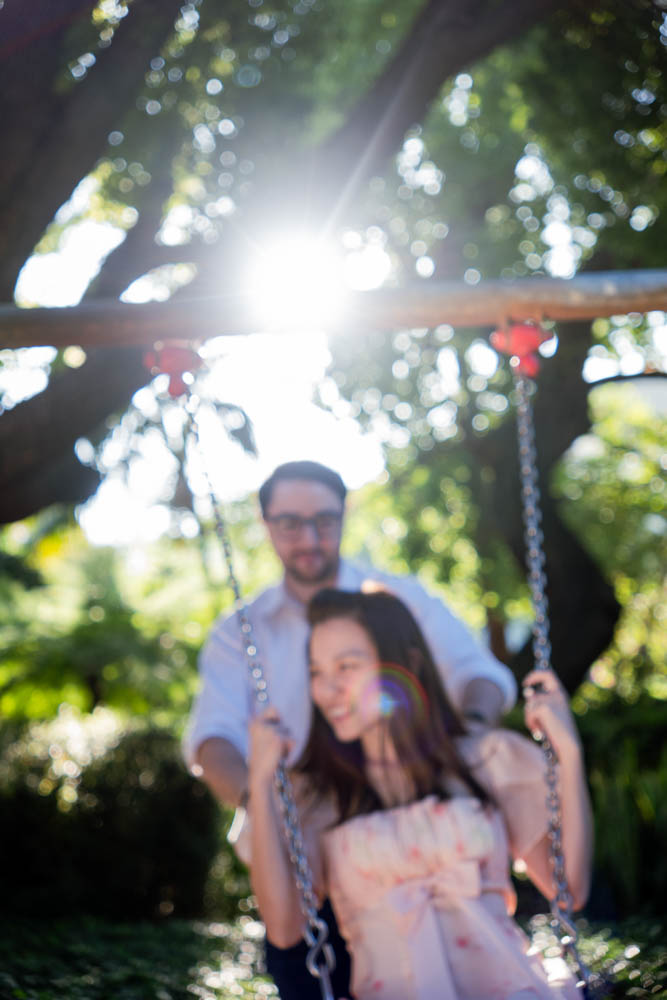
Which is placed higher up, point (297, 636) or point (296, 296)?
point (296, 296)

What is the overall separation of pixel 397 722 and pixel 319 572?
30.4 inches

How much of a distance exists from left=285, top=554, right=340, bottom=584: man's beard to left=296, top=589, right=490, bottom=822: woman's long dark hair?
511mm

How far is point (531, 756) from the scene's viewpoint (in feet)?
9.24

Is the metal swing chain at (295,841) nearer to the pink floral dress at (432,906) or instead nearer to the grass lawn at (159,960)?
the pink floral dress at (432,906)

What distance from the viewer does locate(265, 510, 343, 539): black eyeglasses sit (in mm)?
3416

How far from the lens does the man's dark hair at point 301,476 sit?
346 cm

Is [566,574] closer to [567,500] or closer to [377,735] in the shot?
[567,500]

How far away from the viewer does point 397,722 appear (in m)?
2.83

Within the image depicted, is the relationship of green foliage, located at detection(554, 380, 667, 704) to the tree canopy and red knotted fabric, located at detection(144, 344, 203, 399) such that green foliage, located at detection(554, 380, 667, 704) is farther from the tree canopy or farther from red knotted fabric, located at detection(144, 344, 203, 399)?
red knotted fabric, located at detection(144, 344, 203, 399)

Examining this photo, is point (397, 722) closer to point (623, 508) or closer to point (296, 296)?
point (296, 296)

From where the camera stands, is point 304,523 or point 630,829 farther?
point 630,829

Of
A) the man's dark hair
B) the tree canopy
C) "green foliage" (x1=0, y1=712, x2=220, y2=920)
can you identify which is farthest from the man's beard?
"green foliage" (x1=0, y1=712, x2=220, y2=920)

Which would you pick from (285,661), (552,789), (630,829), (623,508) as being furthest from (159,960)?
(623,508)

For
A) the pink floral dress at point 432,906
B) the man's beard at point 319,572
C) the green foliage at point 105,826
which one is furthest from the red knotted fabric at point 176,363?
the green foliage at point 105,826
